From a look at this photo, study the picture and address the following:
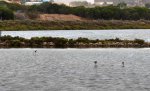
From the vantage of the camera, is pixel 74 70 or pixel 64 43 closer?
pixel 74 70

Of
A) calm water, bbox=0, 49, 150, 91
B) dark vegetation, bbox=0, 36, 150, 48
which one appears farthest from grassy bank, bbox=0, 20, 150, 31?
calm water, bbox=0, 49, 150, 91

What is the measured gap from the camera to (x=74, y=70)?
47.8 meters

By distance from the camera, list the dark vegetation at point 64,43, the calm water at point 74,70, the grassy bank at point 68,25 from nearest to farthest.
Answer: the calm water at point 74,70, the dark vegetation at point 64,43, the grassy bank at point 68,25

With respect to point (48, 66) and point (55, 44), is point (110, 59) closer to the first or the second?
point (48, 66)

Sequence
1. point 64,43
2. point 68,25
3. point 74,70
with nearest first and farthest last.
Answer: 1. point 74,70
2. point 64,43
3. point 68,25

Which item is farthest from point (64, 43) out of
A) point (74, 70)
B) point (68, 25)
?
point (68, 25)

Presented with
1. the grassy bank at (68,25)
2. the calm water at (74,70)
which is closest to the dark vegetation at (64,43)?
the calm water at (74,70)

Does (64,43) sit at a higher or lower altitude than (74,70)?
higher

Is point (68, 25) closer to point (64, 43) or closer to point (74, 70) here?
point (64, 43)

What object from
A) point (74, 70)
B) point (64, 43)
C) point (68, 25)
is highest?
point (68, 25)

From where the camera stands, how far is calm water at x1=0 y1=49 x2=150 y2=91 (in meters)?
37.8

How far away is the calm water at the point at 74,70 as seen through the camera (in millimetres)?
37750

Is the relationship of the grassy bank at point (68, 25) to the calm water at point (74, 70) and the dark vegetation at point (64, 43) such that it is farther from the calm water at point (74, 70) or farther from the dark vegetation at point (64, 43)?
the calm water at point (74, 70)

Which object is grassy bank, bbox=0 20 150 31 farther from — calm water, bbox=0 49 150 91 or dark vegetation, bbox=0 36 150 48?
calm water, bbox=0 49 150 91
